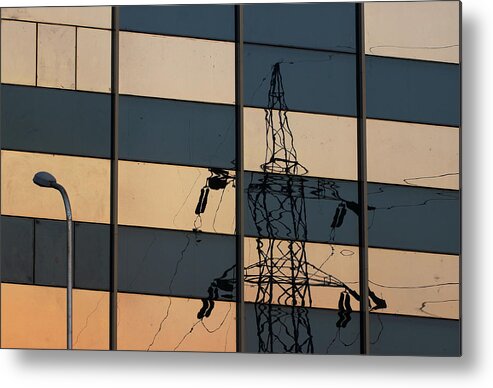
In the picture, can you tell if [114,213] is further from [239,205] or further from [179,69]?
[179,69]

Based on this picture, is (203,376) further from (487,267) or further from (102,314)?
(487,267)

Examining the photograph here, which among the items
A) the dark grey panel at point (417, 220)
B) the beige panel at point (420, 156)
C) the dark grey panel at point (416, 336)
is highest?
the beige panel at point (420, 156)

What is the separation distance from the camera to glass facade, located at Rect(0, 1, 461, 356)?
5129 mm

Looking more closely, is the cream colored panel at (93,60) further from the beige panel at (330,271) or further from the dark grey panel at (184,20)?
the beige panel at (330,271)

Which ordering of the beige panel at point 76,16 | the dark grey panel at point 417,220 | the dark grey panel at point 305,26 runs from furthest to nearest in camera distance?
the beige panel at point 76,16, the dark grey panel at point 305,26, the dark grey panel at point 417,220

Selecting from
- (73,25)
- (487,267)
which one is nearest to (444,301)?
(487,267)

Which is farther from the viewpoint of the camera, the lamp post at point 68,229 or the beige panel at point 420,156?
the lamp post at point 68,229

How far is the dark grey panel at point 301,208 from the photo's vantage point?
517 centimetres

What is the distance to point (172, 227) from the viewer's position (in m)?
5.23

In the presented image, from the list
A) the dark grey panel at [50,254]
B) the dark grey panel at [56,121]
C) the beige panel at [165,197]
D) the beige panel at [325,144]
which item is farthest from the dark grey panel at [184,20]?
the dark grey panel at [50,254]

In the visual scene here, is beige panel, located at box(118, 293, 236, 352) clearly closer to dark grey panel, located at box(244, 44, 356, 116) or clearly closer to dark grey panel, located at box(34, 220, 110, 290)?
dark grey panel, located at box(34, 220, 110, 290)

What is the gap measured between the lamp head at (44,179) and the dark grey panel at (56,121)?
12 cm

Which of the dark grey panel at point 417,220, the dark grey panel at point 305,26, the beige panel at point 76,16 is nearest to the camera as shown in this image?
the dark grey panel at point 417,220

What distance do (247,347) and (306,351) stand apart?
0.96 ft
